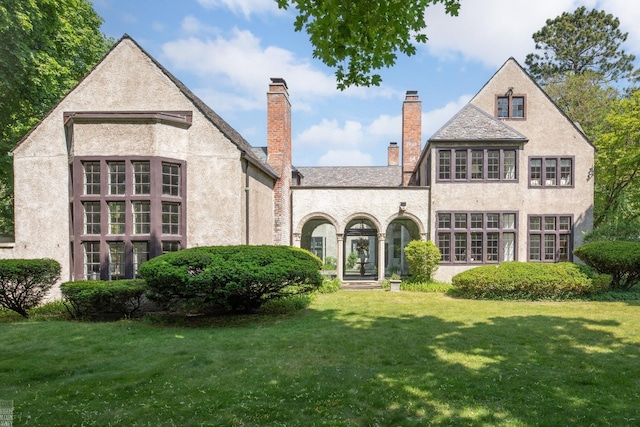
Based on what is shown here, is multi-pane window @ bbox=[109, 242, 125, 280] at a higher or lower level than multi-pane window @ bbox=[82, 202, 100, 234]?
lower

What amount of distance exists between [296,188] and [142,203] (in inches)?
305

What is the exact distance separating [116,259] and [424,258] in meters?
12.2

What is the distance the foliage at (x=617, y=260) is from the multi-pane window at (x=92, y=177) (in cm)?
1817

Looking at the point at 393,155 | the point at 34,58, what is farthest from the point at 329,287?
the point at 393,155

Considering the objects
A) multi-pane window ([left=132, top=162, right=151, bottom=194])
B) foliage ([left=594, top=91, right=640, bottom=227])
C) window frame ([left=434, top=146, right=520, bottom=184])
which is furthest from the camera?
foliage ([left=594, top=91, right=640, bottom=227])

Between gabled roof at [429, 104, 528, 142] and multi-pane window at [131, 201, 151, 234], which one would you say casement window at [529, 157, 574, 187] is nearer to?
gabled roof at [429, 104, 528, 142]

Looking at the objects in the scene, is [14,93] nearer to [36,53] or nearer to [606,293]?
[36,53]

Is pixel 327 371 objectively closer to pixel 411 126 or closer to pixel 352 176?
pixel 411 126

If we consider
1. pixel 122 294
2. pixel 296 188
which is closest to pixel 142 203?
pixel 122 294

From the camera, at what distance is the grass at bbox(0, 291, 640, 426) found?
15.0 ft

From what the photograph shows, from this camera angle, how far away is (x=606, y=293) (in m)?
13.8

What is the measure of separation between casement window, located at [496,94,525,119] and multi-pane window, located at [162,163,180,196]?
15457 mm

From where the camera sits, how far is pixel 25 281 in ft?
35.0

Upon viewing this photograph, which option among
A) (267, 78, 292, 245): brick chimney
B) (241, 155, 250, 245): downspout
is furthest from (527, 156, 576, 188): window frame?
(241, 155, 250, 245): downspout
